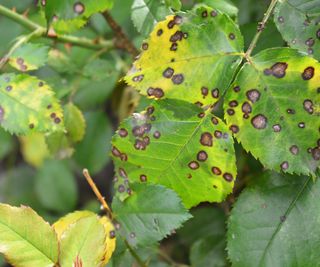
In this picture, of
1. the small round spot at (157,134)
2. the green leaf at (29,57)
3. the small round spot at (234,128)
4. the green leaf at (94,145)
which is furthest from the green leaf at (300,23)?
the green leaf at (94,145)

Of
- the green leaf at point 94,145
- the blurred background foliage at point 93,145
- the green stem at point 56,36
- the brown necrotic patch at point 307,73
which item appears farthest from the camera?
the green leaf at point 94,145

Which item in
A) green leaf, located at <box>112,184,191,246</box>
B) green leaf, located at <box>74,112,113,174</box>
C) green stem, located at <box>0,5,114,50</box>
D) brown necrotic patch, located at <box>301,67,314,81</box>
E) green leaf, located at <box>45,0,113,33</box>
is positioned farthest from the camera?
green leaf, located at <box>74,112,113,174</box>

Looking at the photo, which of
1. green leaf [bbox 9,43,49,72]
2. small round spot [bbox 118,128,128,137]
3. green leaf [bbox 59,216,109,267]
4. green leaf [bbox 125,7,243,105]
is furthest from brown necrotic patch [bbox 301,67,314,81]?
green leaf [bbox 9,43,49,72]

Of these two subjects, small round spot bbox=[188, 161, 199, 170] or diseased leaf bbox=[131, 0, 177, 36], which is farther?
diseased leaf bbox=[131, 0, 177, 36]

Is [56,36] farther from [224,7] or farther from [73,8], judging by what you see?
[224,7]

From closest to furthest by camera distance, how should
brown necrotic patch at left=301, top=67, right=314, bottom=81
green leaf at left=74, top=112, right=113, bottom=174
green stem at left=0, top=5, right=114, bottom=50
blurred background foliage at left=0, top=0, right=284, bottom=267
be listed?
brown necrotic patch at left=301, top=67, right=314, bottom=81, green stem at left=0, top=5, right=114, bottom=50, blurred background foliage at left=0, top=0, right=284, bottom=267, green leaf at left=74, top=112, right=113, bottom=174

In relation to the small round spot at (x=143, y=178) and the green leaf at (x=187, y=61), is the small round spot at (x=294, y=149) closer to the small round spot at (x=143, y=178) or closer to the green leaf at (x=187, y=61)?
the green leaf at (x=187, y=61)

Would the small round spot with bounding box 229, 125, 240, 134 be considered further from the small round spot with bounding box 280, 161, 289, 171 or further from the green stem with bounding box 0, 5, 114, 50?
the green stem with bounding box 0, 5, 114, 50

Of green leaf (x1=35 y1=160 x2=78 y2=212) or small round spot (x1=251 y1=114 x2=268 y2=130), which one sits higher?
small round spot (x1=251 y1=114 x2=268 y2=130)
